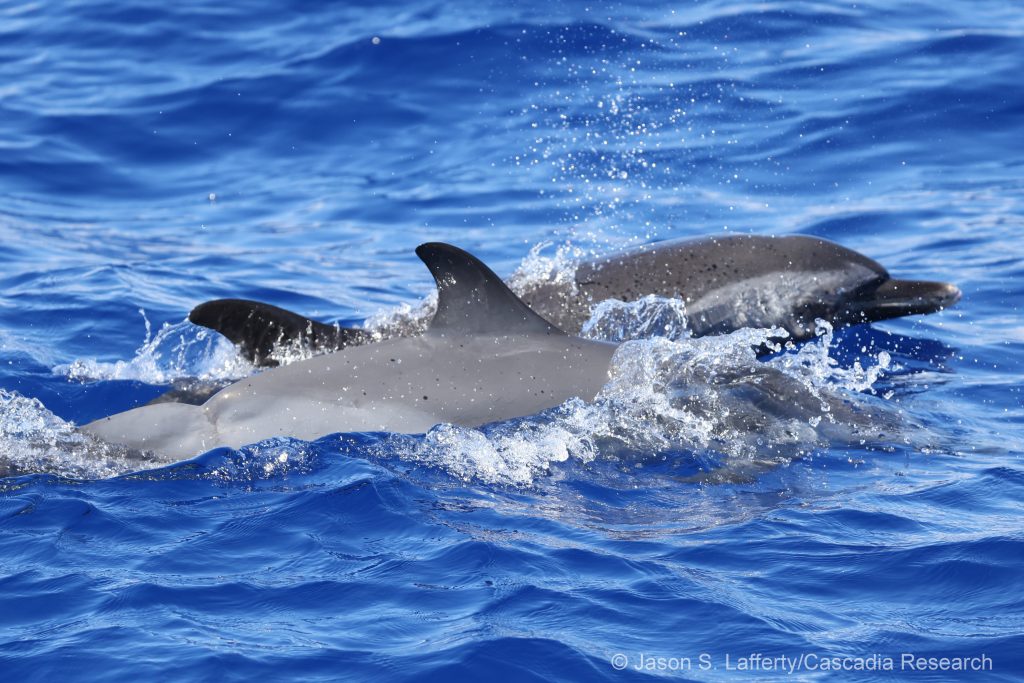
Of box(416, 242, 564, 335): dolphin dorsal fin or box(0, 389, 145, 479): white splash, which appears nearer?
box(0, 389, 145, 479): white splash

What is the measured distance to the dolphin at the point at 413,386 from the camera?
7.67 meters

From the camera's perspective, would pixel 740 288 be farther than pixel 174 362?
No

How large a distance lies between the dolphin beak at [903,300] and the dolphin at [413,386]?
3.83m

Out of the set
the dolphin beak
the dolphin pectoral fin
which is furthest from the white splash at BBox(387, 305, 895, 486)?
the dolphin pectoral fin

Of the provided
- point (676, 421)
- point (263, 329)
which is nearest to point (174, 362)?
point (263, 329)

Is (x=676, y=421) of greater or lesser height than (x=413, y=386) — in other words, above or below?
below

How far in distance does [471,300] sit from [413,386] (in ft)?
1.95

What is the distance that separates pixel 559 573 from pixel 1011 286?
25.4 feet

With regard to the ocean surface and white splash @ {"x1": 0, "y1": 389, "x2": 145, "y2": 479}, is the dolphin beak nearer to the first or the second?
the ocean surface

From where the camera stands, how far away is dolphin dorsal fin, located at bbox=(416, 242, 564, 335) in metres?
7.57

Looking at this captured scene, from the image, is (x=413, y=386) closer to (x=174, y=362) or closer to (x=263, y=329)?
(x=263, y=329)

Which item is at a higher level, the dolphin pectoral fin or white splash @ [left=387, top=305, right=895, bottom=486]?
the dolphin pectoral fin

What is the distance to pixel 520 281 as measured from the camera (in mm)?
10906

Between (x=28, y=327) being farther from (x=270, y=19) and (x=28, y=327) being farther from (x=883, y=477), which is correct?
(x=270, y=19)
